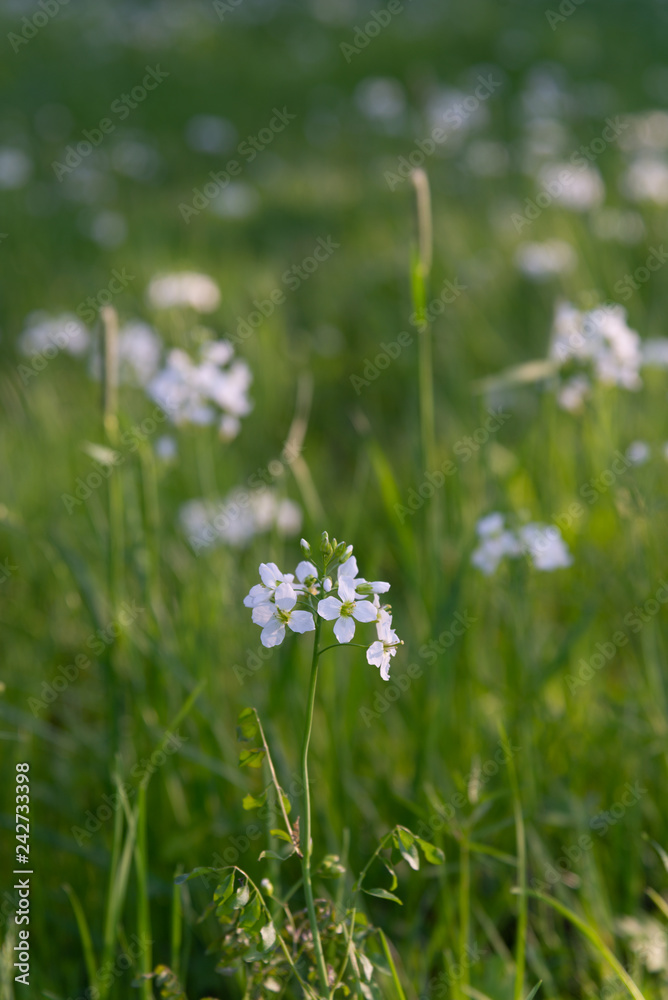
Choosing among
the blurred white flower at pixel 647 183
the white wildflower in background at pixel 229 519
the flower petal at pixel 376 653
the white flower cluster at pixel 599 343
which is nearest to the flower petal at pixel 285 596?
the flower petal at pixel 376 653

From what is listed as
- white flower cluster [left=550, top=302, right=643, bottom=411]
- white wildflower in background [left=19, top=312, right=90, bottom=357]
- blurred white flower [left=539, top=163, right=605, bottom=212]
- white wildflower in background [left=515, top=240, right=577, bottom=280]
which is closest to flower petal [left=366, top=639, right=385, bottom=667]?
white flower cluster [left=550, top=302, right=643, bottom=411]

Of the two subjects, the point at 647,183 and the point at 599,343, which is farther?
the point at 647,183

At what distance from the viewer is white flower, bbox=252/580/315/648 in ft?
3.29

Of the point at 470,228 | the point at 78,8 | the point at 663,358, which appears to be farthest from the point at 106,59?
the point at 663,358

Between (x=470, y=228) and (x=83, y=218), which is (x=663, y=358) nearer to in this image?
(x=470, y=228)

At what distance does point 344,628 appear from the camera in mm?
1032

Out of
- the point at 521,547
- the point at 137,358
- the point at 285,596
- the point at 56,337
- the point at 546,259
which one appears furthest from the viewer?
the point at 546,259

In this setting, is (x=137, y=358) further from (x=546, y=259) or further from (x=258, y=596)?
(x=546, y=259)

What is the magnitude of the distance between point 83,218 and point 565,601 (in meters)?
4.23

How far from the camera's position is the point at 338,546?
1.04 m

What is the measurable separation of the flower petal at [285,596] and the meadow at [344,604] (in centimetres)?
4

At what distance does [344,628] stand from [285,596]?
83mm

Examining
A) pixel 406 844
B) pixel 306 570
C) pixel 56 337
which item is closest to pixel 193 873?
pixel 406 844

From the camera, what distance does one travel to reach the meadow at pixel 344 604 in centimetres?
150
